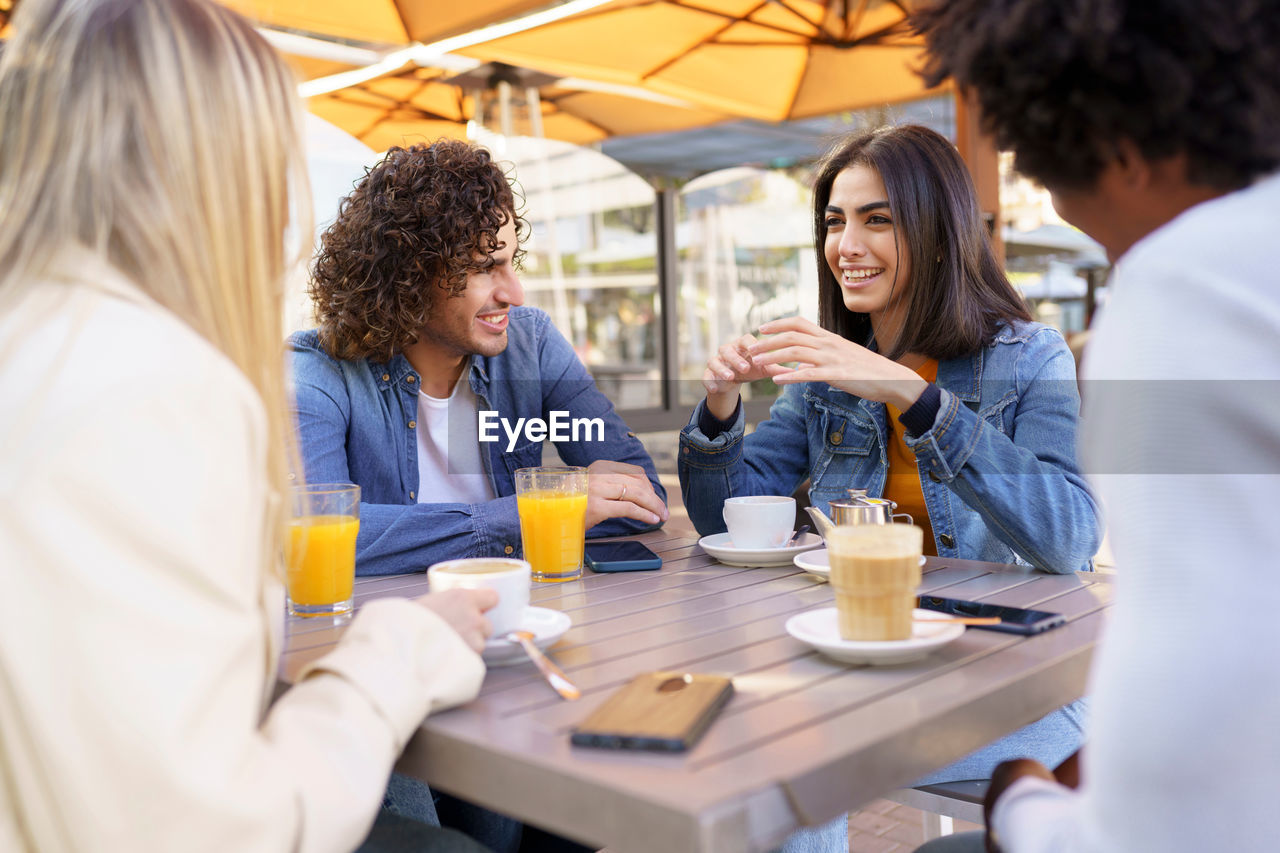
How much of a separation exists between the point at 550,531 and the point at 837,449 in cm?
78

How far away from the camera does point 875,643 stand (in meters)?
1.12

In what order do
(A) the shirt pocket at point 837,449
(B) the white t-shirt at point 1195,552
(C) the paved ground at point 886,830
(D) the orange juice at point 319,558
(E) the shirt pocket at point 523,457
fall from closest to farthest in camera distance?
(B) the white t-shirt at point 1195,552
(D) the orange juice at point 319,558
(A) the shirt pocket at point 837,449
(E) the shirt pocket at point 523,457
(C) the paved ground at point 886,830

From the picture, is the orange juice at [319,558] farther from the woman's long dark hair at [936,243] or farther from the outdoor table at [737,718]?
the woman's long dark hair at [936,243]

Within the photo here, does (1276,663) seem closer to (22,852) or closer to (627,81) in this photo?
(22,852)

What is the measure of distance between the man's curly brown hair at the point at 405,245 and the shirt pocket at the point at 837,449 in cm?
78

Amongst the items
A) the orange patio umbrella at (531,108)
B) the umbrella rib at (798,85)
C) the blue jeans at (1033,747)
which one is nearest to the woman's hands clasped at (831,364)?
the blue jeans at (1033,747)

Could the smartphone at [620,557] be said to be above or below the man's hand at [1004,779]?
above

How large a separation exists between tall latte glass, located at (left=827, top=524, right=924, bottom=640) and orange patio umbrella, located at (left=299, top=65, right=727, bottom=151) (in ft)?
12.2

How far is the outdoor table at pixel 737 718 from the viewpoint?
0.80 m

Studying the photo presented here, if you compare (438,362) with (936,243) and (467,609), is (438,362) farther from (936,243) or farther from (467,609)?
(467,609)

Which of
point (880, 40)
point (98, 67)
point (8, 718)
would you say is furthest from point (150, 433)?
point (880, 40)

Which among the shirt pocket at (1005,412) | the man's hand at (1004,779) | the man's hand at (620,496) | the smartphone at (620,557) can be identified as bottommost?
the man's hand at (1004,779)

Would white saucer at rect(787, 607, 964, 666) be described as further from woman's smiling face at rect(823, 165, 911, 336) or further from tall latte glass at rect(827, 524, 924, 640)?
woman's smiling face at rect(823, 165, 911, 336)

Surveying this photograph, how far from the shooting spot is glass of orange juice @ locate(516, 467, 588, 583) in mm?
1622
